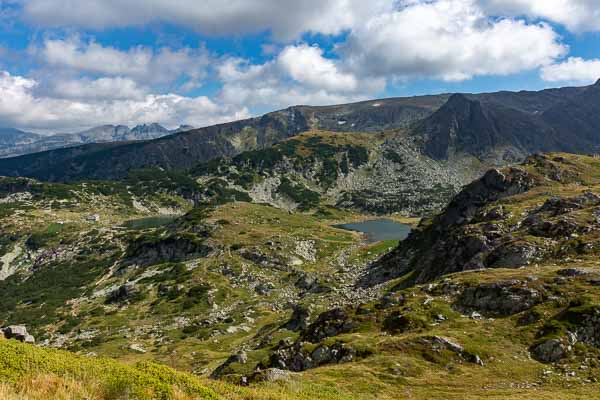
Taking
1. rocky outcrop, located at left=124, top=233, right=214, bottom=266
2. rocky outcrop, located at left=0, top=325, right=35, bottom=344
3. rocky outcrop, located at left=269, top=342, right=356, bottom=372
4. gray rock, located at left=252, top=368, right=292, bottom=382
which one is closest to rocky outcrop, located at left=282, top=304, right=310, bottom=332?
rocky outcrop, located at left=269, top=342, right=356, bottom=372

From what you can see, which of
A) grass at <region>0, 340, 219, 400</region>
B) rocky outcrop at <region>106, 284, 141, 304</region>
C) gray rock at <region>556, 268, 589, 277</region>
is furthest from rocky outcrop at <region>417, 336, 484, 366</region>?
rocky outcrop at <region>106, 284, 141, 304</region>

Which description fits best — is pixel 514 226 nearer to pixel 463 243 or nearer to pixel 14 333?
pixel 463 243

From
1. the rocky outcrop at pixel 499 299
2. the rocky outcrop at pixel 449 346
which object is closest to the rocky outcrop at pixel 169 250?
the rocky outcrop at pixel 499 299

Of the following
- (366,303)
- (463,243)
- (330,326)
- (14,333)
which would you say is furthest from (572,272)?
(14,333)

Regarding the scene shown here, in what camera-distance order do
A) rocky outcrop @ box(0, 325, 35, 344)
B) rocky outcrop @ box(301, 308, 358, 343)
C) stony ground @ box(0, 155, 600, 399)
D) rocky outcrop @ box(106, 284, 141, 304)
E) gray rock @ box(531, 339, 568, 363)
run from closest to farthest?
rocky outcrop @ box(0, 325, 35, 344)
stony ground @ box(0, 155, 600, 399)
gray rock @ box(531, 339, 568, 363)
rocky outcrop @ box(301, 308, 358, 343)
rocky outcrop @ box(106, 284, 141, 304)

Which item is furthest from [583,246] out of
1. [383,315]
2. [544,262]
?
[383,315]

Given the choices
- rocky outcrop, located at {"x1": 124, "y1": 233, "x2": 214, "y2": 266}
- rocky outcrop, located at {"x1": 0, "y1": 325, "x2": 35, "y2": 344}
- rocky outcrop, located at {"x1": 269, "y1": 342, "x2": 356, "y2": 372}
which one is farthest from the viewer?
rocky outcrop, located at {"x1": 124, "y1": 233, "x2": 214, "y2": 266}

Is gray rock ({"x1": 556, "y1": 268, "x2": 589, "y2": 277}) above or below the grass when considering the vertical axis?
below

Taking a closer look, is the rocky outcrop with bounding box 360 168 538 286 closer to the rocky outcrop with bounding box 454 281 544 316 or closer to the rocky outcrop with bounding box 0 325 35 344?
the rocky outcrop with bounding box 454 281 544 316

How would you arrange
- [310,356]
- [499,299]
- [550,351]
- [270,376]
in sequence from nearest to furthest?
[270,376] → [550,351] → [310,356] → [499,299]

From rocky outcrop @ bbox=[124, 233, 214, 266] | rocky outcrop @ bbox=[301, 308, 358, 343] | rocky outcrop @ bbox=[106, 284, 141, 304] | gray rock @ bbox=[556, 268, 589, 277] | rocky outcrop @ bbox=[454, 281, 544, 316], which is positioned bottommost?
rocky outcrop @ bbox=[106, 284, 141, 304]

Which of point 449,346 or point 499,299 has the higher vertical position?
point 499,299

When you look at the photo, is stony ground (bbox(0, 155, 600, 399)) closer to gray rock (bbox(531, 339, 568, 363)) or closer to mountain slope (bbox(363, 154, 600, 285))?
gray rock (bbox(531, 339, 568, 363))

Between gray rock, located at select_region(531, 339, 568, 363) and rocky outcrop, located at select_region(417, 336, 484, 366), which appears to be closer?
gray rock, located at select_region(531, 339, 568, 363)
